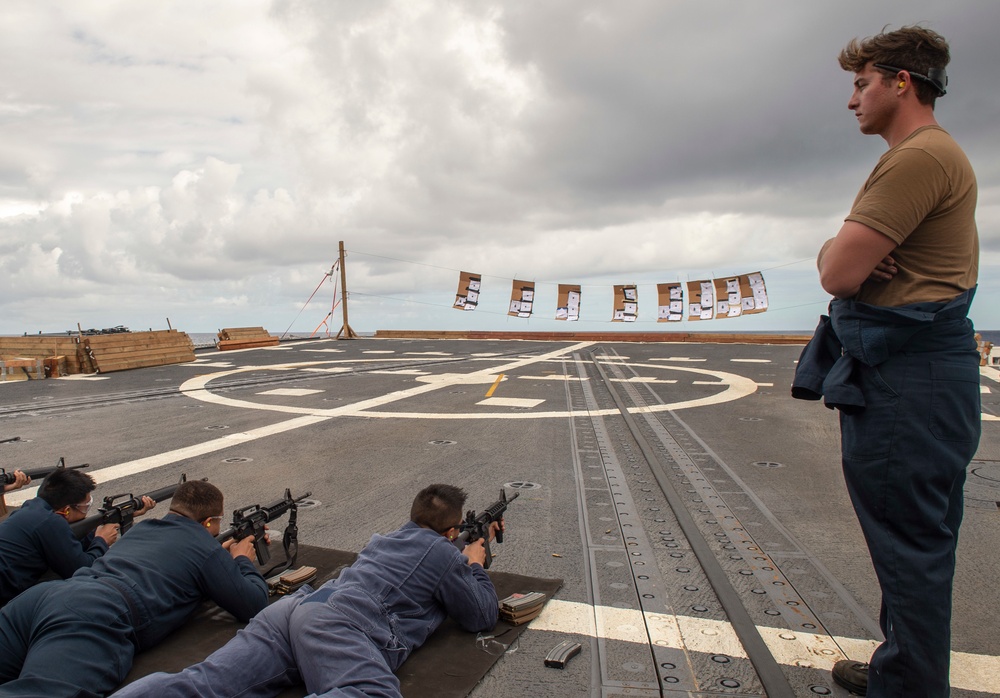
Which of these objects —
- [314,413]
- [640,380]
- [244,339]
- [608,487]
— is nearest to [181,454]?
[314,413]

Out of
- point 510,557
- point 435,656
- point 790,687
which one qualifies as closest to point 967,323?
point 790,687

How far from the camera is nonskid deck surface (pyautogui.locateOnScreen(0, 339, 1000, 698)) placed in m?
3.17

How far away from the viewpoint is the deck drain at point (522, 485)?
623 cm

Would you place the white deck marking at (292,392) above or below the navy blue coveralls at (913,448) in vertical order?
below

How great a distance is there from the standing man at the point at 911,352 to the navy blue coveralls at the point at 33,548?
14.6 ft

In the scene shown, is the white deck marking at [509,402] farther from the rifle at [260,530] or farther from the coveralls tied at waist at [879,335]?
the coveralls tied at waist at [879,335]

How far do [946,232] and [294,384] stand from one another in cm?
1469

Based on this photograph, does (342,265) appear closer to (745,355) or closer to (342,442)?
(745,355)

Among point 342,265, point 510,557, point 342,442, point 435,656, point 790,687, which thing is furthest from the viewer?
point 342,265

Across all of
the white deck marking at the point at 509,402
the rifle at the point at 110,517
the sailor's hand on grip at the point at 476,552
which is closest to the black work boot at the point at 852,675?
the sailor's hand on grip at the point at 476,552

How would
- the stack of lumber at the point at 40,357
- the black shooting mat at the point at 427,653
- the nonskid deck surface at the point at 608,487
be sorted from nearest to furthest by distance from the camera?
the black shooting mat at the point at 427,653 < the nonskid deck surface at the point at 608,487 < the stack of lumber at the point at 40,357

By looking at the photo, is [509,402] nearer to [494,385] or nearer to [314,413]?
[494,385]

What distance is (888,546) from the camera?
7.62 ft

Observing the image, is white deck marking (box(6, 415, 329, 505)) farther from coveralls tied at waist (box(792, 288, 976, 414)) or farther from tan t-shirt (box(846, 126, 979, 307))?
tan t-shirt (box(846, 126, 979, 307))
